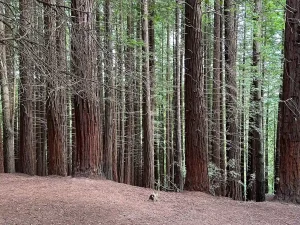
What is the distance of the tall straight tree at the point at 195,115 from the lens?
7828 millimetres

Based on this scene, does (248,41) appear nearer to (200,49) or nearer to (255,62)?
(255,62)

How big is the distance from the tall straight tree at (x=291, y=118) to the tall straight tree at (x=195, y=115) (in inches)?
70.3

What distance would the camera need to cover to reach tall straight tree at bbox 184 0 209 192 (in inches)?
308

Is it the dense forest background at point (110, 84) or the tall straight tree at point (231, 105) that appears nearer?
the dense forest background at point (110, 84)

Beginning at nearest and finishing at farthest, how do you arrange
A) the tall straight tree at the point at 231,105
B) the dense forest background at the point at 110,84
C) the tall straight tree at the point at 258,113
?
1. the dense forest background at the point at 110,84
2. the tall straight tree at the point at 258,113
3. the tall straight tree at the point at 231,105

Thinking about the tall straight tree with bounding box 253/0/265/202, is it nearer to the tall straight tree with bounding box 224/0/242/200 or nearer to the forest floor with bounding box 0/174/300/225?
the tall straight tree with bounding box 224/0/242/200

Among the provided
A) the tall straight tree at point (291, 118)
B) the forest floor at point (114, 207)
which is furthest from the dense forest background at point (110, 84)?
the forest floor at point (114, 207)

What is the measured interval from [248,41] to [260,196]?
846cm

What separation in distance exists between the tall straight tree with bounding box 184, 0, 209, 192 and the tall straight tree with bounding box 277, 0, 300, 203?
70.3 inches

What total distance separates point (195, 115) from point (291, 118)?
214 cm

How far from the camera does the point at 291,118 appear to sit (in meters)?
6.71

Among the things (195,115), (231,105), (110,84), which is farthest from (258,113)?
(110,84)

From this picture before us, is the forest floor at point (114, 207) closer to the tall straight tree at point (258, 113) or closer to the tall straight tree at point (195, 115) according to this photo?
the tall straight tree at point (195, 115)

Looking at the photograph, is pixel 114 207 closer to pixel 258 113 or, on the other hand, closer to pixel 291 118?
pixel 291 118
